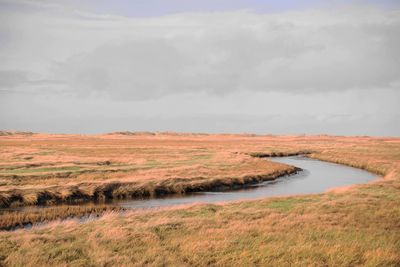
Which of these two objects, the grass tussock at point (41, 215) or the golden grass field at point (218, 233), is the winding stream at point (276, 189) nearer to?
the grass tussock at point (41, 215)

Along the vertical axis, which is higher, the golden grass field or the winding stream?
the golden grass field

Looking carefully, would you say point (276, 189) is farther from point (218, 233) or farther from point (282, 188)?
point (218, 233)

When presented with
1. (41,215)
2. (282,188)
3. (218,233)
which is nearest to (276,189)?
(282,188)

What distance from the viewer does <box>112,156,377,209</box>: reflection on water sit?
2931 cm

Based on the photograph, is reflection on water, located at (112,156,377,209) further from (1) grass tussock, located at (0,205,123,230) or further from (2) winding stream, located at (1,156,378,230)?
(1) grass tussock, located at (0,205,123,230)

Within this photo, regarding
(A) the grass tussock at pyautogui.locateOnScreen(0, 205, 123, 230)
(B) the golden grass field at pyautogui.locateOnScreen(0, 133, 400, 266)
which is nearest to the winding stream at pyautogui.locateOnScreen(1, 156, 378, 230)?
(A) the grass tussock at pyautogui.locateOnScreen(0, 205, 123, 230)

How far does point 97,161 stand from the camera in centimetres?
4909

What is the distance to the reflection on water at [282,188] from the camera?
29.3m

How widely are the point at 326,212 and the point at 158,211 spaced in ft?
25.9

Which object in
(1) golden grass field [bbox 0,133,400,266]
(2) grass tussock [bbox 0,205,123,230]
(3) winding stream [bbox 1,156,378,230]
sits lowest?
(3) winding stream [bbox 1,156,378,230]

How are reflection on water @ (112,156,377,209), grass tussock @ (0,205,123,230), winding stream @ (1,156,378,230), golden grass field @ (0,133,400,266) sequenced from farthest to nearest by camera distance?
1. reflection on water @ (112,156,377,209)
2. winding stream @ (1,156,378,230)
3. grass tussock @ (0,205,123,230)
4. golden grass field @ (0,133,400,266)

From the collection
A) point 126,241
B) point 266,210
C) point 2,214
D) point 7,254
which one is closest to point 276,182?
point 266,210

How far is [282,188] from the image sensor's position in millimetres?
36531

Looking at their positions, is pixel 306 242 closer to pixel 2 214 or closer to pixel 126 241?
pixel 126 241
